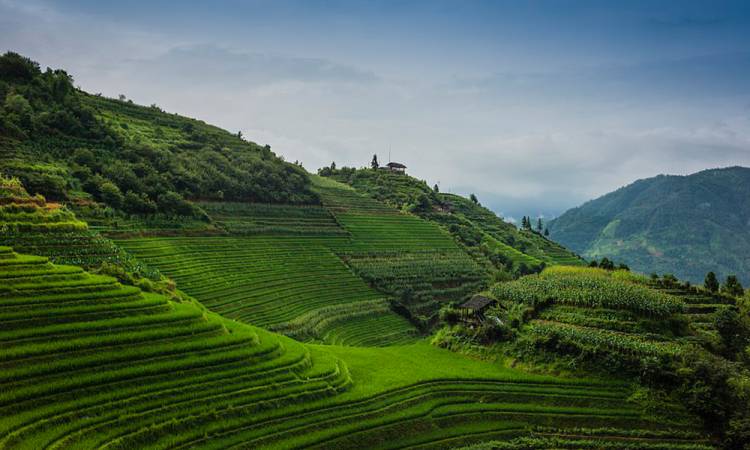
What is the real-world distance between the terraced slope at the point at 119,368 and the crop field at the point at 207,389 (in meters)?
0.06

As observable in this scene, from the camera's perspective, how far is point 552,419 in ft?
109

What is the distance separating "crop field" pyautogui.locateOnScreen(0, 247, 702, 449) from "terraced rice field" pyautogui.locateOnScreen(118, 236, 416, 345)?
13399 millimetres

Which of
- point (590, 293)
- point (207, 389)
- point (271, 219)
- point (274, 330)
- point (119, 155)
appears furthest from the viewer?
point (271, 219)

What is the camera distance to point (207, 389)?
2600 centimetres

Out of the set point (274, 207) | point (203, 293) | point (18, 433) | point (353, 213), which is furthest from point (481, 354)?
point (353, 213)

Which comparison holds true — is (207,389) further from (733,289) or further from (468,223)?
(468,223)

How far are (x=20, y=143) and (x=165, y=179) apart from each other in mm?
16033

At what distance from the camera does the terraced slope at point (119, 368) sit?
70.9 feet

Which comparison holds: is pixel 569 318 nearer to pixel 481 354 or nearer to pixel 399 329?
pixel 481 354

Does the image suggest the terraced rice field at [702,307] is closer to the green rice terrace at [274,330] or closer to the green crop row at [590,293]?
the green rice terrace at [274,330]

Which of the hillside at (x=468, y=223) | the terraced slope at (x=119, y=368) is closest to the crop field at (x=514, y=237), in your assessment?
the hillside at (x=468, y=223)

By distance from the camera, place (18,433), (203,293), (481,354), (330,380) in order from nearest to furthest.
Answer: (18,433), (330,380), (481,354), (203,293)

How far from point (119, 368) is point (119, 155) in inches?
2045

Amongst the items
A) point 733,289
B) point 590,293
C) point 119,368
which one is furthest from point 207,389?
point 733,289
